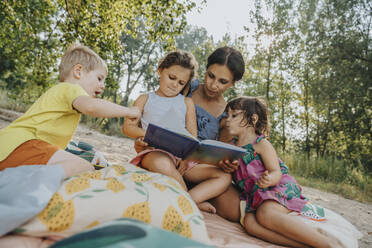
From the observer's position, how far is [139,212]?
3.95 ft

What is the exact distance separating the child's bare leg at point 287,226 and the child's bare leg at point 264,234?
0.03 m

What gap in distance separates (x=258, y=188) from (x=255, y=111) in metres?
0.75

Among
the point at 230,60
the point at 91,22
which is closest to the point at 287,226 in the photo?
the point at 230,60

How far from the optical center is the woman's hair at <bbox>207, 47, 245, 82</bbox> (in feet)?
8.49

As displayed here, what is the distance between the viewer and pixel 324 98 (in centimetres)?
A: 922

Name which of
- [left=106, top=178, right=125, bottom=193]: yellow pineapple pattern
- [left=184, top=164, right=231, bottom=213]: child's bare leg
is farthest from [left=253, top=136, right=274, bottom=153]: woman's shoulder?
[left=106, top=178, right=125, bottom=193]: yellow pineapple pattern

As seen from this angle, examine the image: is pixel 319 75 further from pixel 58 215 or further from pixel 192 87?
pixel 58 215

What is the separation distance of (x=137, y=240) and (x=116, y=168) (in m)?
1.04

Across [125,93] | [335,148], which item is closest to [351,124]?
[335,148]

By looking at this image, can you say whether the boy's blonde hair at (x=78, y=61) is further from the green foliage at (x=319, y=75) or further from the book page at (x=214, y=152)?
the green foliage at (x=319, y=75)

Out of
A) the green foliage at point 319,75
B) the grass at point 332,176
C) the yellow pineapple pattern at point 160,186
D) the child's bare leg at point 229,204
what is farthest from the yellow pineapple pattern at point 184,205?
the green foliage at point 319,75

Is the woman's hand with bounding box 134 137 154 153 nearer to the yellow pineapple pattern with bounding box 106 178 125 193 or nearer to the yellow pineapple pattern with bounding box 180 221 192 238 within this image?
the yellow pineapple pattern with bounding box 106 178 125 193

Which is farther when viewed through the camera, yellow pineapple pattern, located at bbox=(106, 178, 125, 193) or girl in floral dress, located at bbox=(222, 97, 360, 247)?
girl in floral dress, located at bbox=(222, 97, 360, 247)

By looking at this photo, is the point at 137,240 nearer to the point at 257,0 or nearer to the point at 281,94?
the point at 257,0
